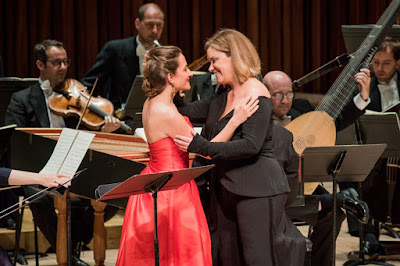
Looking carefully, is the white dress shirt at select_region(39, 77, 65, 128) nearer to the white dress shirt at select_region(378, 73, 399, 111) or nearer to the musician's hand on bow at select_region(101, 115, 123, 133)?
the musician's hand on bow at select_region(101, 115, 123, 133)

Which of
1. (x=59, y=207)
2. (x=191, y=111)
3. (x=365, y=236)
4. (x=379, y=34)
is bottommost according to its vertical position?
(x=365, y=236)

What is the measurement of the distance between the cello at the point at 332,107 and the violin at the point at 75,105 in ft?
4.33

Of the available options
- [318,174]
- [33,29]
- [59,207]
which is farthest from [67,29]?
[318,174]

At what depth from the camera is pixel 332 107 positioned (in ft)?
15.3

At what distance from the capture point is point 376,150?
422cm

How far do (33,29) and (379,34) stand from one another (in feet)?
13.1

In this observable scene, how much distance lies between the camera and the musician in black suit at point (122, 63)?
6039mm

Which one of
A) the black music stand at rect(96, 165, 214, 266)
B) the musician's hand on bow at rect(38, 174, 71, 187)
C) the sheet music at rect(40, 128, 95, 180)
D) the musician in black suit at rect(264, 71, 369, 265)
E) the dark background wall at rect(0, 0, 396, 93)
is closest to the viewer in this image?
the black music stand at rect(96, 165, 214, 266)

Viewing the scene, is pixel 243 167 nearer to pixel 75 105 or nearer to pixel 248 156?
pixel 248 156

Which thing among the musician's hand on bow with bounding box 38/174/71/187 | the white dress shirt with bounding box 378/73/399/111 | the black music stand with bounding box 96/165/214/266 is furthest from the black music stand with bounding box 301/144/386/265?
the white dress shirt with bounding box 378/73/399/111

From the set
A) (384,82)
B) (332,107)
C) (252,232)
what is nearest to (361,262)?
(332,107)

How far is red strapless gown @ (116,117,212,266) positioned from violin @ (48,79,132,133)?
157 centimetres

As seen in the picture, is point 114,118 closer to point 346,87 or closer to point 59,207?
point 59,207

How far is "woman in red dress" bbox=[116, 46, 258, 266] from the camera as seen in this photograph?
3531 mm
